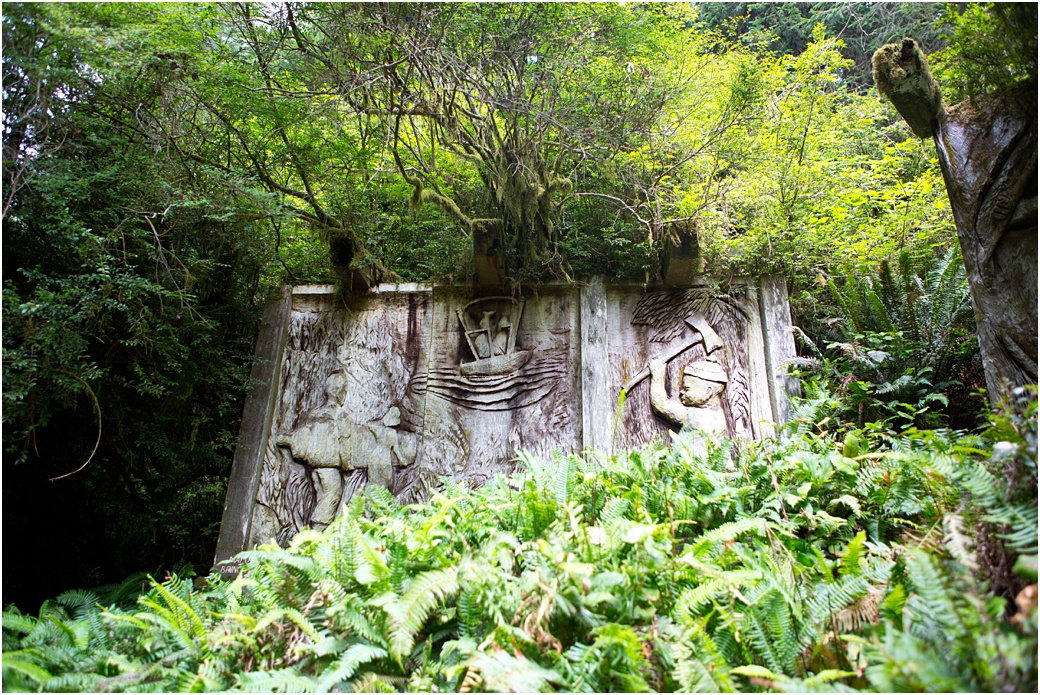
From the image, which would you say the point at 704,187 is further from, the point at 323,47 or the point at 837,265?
the point at 323,47

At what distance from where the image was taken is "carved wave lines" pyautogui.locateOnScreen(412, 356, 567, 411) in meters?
4.99

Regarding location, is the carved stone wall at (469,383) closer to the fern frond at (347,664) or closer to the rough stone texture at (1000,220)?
the rough stone texture at (1000,220)

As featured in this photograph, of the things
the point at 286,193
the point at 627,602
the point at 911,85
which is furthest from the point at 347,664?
the point at 286,193

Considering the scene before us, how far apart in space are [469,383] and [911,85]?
3554 mm

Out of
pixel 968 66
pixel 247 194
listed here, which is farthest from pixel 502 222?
pixel 968 66

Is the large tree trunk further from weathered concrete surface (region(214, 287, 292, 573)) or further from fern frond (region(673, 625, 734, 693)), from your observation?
weathered concrete surface (region(214, 287, 292, 573))

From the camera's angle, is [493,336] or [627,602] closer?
[627,602]

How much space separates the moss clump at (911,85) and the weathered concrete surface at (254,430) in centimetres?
467

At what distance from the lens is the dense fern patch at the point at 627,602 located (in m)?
1.79

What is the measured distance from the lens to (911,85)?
3.35 m

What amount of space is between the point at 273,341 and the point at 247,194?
50.3 inches

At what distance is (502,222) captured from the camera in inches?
193

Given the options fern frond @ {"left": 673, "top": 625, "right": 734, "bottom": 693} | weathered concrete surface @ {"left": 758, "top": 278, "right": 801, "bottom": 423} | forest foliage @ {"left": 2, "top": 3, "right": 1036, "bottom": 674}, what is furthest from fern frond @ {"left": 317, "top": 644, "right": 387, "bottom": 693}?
weathered concrete surface @ {"left": 758, "top": 278, "right": 801, "bottom": 423}

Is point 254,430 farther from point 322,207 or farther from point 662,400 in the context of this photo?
point 662,400
